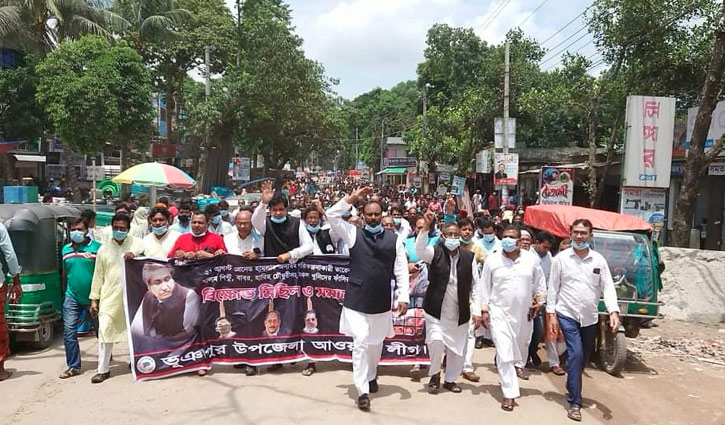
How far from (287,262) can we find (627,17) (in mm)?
13029

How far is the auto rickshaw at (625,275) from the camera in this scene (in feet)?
22.0

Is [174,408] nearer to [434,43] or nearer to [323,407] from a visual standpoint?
[323,407]

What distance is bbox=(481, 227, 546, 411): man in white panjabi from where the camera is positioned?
5.14 metres

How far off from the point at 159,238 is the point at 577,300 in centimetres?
428

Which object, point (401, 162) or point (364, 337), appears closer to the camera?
point (364, 337)

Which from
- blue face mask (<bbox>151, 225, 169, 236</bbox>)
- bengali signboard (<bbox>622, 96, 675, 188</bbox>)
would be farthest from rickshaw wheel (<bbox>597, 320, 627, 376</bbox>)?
bengali signboard (<bbox>622, 96, 675, 188</bbox>)

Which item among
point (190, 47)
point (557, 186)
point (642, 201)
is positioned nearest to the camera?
point (642, 201)

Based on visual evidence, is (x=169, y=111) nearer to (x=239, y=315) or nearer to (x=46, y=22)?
(x=46, y=22)

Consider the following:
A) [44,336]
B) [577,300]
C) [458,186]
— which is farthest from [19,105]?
[577,300]

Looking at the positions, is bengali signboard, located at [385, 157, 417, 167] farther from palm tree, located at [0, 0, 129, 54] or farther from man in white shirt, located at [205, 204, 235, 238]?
man in white shirt, located at [205, 204, 235, 238]

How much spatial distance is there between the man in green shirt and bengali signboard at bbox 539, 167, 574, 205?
36.1 feet

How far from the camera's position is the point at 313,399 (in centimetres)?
510

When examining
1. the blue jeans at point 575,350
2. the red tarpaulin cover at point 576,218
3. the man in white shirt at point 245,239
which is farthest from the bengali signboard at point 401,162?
the blue jeans at point 575,350

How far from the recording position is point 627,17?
14.8 m
